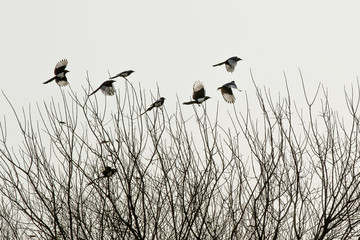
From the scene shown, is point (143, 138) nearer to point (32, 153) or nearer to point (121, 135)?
point (121, 135)

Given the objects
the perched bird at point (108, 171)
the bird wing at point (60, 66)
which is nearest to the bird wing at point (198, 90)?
the perched bird at point (108, 171)

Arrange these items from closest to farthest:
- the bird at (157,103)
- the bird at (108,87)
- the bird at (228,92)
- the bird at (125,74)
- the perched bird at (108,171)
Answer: the perched bird at (108,171) → the bird at (157,103) → the bird at (108,87) → the bird at (125,74) → the bird at (228,92)

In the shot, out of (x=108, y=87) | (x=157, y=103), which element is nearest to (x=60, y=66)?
(x=108, y=87)

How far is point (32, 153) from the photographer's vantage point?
17.6 feet

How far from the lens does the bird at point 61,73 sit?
18.8 feet

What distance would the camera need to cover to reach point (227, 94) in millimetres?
6004

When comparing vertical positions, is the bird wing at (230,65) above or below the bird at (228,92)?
above

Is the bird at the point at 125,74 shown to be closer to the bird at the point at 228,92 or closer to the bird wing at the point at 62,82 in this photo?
the bird wing at the point at 62,82

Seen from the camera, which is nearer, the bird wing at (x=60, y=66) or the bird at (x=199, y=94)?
the bird at (x=199, y=94)

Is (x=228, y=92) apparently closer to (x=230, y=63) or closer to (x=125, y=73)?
(x=230, y=63)

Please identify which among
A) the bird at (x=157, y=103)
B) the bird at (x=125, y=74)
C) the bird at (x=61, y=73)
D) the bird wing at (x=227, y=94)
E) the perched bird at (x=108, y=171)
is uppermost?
the bird at (x=61, y=73)

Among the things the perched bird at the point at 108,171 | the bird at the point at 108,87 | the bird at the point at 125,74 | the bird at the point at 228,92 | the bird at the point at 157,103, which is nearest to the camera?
the perched bird at the point at 108,171

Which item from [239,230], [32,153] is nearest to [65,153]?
[32,153]

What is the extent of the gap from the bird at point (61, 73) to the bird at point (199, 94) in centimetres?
147
